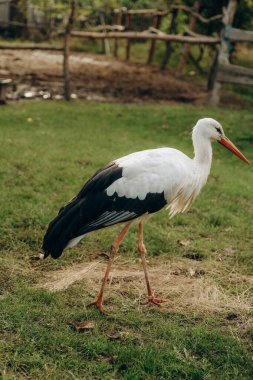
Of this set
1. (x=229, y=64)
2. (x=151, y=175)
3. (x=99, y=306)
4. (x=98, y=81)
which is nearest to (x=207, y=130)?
(x=151, y=175)

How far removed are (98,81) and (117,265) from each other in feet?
27.3

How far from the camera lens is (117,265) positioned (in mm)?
5035

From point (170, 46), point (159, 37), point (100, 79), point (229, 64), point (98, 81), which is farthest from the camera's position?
point (170, 46)

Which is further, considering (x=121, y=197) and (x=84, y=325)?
(x=121, y=197)

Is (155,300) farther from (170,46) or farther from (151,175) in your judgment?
(170,46)

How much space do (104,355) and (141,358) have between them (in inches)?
8.9

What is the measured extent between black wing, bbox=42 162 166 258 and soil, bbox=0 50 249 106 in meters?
7.02

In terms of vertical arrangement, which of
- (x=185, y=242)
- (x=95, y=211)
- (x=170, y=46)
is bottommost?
(x=170, y=46)

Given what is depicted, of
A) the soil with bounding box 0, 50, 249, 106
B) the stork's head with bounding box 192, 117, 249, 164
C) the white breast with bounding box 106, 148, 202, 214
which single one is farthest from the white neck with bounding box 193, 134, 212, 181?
the soil with bounding box 0, 50, 249, 106

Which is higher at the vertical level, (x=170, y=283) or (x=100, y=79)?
(x=170, y=283)

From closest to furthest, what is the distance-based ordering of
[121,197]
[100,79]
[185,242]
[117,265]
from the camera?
[121,197] → [117,265] → [185,242] → [100,79]

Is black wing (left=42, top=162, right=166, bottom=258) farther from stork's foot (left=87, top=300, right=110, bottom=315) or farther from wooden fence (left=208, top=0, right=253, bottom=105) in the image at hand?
wooden fence (left=208, top=0, right=253, bottom=105)

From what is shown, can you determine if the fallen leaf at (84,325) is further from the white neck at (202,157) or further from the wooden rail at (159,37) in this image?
the wooden rail at (159,37)

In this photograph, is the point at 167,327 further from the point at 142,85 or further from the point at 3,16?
the point at 3,16
